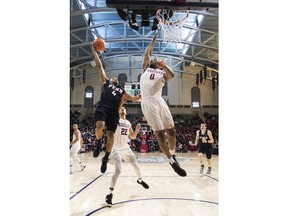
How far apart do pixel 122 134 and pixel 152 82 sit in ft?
4.35

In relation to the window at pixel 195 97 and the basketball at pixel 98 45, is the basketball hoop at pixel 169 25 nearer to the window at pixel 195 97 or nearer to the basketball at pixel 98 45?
the basketball at pixel 98 45

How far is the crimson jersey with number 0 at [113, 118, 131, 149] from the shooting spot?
4137 mm

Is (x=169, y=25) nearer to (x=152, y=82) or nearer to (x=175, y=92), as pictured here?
(x=152, y=82)

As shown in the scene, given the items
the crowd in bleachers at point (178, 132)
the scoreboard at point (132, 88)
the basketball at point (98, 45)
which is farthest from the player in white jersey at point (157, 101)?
the crowd in bleachers at point (178, 132)

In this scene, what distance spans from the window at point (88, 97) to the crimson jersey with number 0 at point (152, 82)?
9.23 ft

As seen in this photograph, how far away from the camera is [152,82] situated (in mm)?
3230
